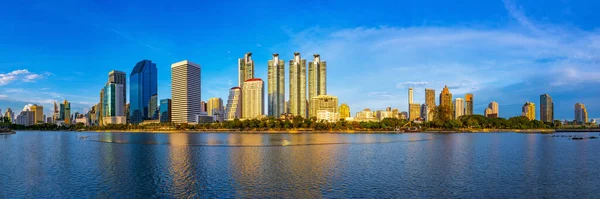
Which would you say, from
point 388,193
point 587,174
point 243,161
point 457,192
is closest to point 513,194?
point 457,192

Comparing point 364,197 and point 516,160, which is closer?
point 364,197

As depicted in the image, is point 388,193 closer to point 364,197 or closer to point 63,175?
point 364,197

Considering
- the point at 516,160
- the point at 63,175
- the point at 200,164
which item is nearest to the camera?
the point at 63,175

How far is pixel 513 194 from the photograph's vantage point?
34.4 metres

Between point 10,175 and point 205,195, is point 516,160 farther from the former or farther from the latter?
point 10,175

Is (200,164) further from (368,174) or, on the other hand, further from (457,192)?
(457,192)

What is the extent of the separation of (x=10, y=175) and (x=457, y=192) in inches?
1894

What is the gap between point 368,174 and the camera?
44.7 metres

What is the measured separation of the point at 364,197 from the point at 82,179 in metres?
30.0

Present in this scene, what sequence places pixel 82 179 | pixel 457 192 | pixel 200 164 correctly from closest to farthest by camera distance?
pixel 457 192
pixel 82 179
pixel 200 164

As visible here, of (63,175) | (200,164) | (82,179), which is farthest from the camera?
(200,164)

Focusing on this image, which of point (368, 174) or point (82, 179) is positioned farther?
A: point (368, 174)

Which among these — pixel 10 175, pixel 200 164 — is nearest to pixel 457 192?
pixel 200 164

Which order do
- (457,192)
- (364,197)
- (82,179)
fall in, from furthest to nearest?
(82,179), (457,192), (364,197)
